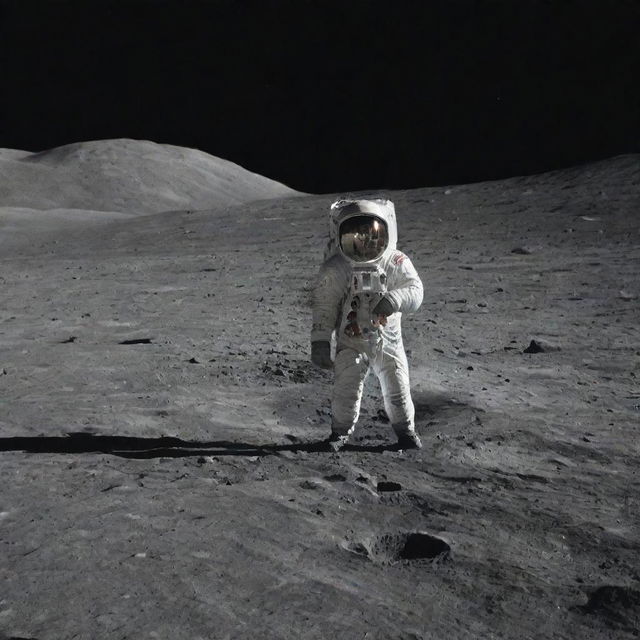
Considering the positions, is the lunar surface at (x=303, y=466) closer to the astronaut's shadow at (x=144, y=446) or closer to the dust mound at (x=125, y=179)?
the astronaut's shadow at (x=144, y=446)

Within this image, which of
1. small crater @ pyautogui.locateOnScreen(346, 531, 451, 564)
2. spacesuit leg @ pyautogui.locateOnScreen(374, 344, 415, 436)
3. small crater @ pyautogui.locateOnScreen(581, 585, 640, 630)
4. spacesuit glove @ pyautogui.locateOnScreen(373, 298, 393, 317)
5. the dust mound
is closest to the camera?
small crater @ pyautogui.locateOnScreen(581, 585, 640, 630)

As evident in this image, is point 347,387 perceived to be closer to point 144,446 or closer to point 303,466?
point 303,466

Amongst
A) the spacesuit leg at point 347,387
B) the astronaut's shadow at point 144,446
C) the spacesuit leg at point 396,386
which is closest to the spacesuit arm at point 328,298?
the spacesuit leg at point 347,387

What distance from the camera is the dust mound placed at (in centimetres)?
1852

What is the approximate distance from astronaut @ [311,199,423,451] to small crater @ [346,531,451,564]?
76 cm

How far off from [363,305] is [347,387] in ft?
1.02

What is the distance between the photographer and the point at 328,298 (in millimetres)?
3428

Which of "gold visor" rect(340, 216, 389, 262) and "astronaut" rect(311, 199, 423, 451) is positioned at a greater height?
"gold visor" rect(340, 216, 389, 262)

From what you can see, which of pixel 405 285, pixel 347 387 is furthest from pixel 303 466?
pixel 405 285

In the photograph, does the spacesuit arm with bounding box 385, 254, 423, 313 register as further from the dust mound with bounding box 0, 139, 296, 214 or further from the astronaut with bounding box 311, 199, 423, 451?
the dust mound with bounding box 0, 139, 296, 214

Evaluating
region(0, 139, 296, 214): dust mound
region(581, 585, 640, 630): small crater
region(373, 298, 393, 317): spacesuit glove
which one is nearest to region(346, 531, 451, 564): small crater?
region(581, 585, 640, 630): small crater

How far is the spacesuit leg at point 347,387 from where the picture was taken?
3.45 meters

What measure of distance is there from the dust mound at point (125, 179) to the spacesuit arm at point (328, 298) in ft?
50.2

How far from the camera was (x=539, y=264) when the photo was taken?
7887 mm
